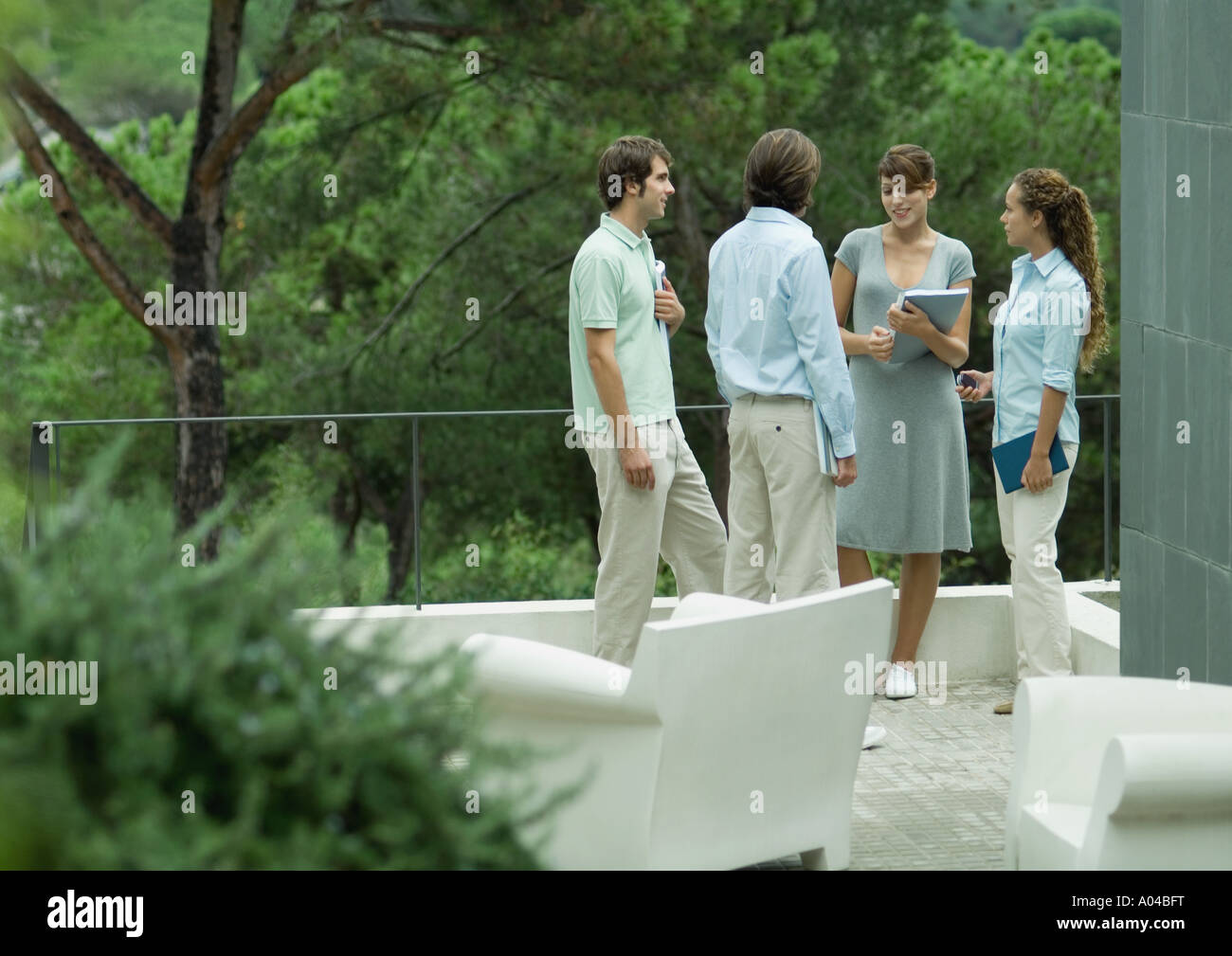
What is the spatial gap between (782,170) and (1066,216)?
2.90ft

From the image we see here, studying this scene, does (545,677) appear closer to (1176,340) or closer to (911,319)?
(1176,340)

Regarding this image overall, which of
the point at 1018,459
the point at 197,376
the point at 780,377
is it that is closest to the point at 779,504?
the point at 780,377

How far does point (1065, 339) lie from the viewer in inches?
184

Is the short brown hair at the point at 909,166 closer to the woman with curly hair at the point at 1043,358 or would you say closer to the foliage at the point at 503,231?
the woman with curly hair at the point at 1043,358

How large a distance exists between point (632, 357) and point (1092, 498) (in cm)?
1176

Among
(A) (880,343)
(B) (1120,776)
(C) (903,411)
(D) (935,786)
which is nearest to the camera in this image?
(B) (1120,776)

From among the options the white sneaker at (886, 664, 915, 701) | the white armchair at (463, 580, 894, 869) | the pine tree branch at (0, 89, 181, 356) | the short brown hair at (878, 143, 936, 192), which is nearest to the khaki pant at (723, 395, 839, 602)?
the white sneaker at (886, 664, 915, 701)

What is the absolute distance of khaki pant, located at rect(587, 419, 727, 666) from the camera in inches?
176

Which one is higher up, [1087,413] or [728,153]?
[728,153]

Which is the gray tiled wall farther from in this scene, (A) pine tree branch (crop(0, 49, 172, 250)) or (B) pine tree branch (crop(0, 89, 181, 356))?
(A) pine tree branch (crop(0, 49, 172, 250))

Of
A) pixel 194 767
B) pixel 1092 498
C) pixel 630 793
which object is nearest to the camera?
pixel 194 767
